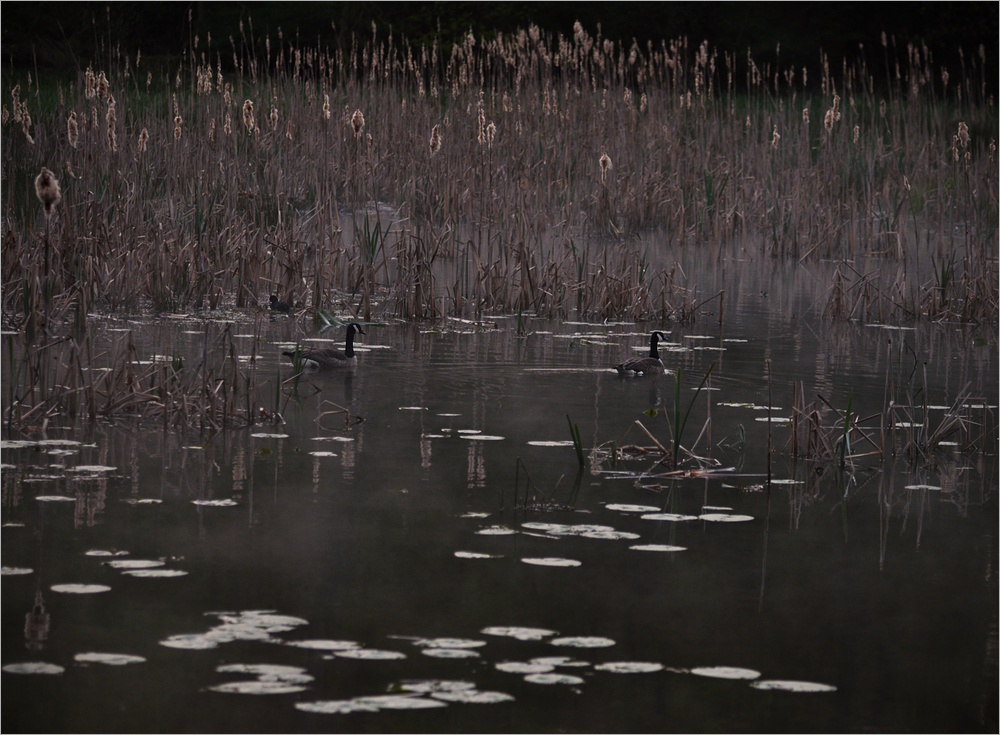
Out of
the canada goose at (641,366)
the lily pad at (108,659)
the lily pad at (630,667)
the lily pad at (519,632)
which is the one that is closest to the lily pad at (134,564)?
the lily pad at (108,659)

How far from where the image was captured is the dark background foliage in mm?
28938

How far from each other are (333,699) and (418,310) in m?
6.74

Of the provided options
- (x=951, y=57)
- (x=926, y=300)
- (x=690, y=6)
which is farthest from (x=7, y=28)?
(x=926, y=300)

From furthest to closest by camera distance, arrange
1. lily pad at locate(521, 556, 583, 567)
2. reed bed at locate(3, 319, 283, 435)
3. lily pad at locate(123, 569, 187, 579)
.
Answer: reed bed at locate(3, 319, 283, 435)
lily pad at locate(521, 556, 583, 567)
lily pad at locate(123, 569, 187, 579)

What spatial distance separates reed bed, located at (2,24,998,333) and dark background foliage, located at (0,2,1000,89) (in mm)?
12188

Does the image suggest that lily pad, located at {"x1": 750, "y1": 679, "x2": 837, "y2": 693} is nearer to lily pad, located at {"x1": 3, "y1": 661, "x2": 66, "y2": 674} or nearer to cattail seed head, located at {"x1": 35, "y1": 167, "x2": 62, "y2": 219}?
lily pad, located at {"x1": 3, "y1": 661, "x2": 66, "y2": 674}

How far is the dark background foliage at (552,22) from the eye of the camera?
28938 mm

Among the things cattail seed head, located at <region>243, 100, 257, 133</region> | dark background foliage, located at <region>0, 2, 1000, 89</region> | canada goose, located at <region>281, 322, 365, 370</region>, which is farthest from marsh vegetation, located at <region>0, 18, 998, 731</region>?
dark background foliage, located at <region>0, 2, 1000, 89</region>

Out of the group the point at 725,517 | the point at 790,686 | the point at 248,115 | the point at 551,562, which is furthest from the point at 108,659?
the point at 248,115

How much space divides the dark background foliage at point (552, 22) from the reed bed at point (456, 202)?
12.2 metres

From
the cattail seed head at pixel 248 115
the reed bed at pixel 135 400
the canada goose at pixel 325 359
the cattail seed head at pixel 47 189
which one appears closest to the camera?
the reed bed at pixel 135 400

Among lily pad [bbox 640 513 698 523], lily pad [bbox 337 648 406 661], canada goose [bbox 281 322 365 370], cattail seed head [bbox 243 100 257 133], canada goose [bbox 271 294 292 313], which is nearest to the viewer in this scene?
lily pad [bbox 337 648 406 661]

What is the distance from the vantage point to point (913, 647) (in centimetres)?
385

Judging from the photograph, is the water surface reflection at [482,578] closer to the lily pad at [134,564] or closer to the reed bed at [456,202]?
the lily pad at [134,564]
